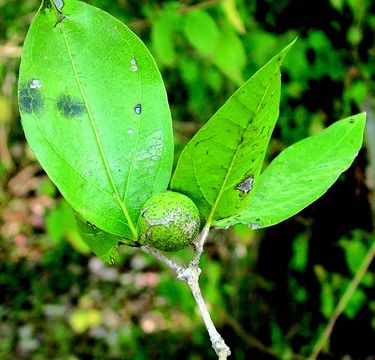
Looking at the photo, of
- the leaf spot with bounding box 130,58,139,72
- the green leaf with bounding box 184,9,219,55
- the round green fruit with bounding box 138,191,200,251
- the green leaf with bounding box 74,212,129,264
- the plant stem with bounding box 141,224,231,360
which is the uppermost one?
the leaf spot with bounding box 130,58,139,72

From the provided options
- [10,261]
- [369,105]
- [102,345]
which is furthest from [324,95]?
[10,261]

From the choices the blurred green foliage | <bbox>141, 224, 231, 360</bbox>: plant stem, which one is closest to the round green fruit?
<bbox>141, 224, 231, 360</bbox>: plant stem

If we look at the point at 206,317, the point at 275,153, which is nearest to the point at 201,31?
the point at 275,153

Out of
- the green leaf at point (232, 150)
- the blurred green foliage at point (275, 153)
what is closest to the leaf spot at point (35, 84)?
the green leaf at point (232, 150)

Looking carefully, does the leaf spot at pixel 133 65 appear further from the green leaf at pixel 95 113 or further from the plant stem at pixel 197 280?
the plant stem at pixel 197 280

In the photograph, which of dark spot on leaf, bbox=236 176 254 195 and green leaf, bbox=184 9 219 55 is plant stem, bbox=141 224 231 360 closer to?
dark spot on leaf, bbox=236 176 254 195

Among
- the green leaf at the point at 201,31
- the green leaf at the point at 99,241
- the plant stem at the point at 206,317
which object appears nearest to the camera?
the plant stem at the point at 206,317
